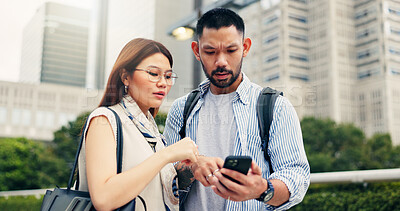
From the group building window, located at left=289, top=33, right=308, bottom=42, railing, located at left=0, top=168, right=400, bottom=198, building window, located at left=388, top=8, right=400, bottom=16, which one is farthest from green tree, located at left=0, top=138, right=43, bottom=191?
building window, located at left=388, top=8, right=400, bottom=16

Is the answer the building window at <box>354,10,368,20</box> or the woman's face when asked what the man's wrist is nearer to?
the woman's face

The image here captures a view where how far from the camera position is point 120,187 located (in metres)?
1.68

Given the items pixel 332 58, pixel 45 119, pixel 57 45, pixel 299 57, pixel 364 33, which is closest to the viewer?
pixel 45 119

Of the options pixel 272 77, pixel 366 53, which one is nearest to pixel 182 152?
pixel 272 77

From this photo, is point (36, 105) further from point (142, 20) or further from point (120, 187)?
point (120, 187)

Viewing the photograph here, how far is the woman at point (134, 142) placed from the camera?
170 cm

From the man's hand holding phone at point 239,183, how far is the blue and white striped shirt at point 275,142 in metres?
0.21

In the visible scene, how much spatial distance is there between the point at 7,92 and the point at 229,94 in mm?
92528

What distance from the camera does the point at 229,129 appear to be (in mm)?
2270

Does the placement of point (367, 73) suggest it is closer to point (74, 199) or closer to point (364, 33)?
point (364, 33)

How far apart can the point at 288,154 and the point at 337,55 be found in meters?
93.5

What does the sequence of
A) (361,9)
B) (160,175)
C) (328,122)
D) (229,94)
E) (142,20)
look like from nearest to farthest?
1. (160,175)
2. (229,94)
3. (142,20)
4. (328,122)
5. (361,9)

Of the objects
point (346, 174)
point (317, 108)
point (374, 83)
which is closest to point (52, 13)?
point (317, 108)

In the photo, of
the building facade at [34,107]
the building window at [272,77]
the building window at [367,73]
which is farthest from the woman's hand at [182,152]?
the building window at [367,73]
